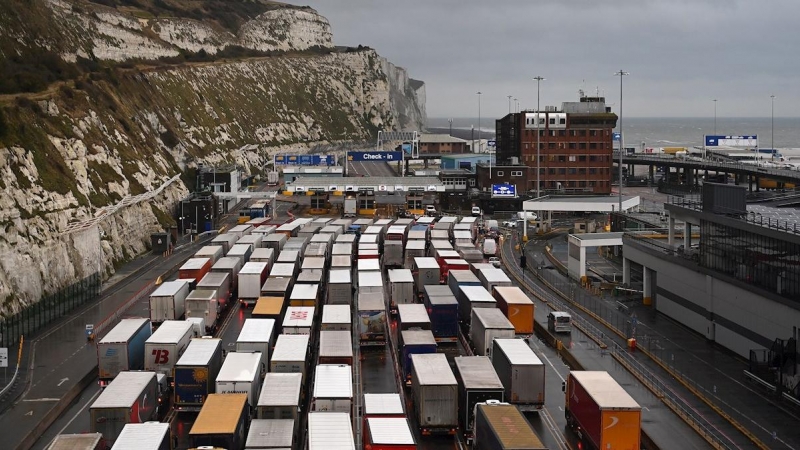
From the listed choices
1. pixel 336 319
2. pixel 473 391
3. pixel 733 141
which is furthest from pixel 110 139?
pixel 733 141

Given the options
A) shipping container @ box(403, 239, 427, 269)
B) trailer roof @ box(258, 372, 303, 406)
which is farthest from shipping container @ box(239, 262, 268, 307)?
trailer roof @ box(258, 372, 303, 406)

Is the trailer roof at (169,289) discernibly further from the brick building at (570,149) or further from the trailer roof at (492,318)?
the brick building at (570,149)

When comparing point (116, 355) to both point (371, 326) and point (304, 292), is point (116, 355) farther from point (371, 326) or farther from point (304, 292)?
point (304, 292)

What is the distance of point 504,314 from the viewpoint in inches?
1821

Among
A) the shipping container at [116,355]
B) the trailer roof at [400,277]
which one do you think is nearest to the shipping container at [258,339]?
the shipping container at [116,355]

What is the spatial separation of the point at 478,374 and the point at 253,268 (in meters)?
27.2

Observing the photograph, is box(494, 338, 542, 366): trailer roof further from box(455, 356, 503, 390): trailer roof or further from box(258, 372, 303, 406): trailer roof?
box(258, 372, 303, 406): trailer roof

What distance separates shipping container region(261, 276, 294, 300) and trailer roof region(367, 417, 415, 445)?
21.1 m

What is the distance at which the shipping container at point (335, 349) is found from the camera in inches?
1478

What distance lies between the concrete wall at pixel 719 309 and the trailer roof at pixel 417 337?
51.9 feet

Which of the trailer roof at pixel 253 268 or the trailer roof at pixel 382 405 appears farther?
the trailer roof at pixel 253 268

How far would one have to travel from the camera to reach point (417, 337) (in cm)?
3972

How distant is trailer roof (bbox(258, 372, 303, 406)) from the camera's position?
30844mm

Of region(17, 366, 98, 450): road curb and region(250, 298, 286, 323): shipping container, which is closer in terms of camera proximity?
region(17, 366, 98, 450): road curb
